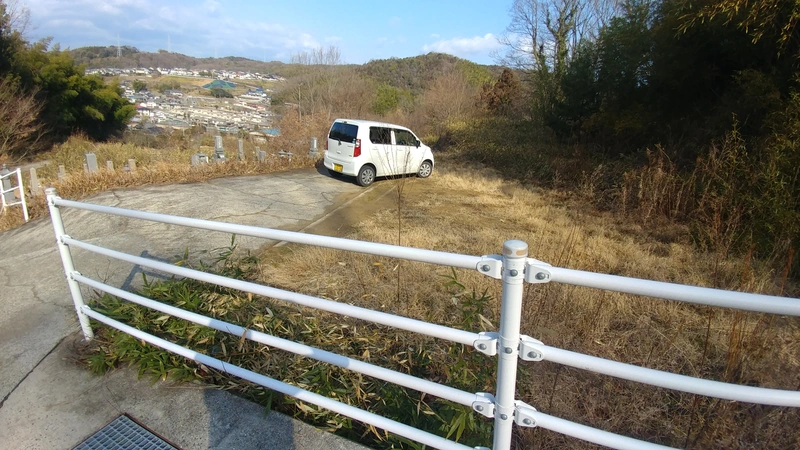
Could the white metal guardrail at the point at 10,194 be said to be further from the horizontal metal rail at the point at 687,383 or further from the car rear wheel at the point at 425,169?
the horizontal metal rail at the point at 687,383

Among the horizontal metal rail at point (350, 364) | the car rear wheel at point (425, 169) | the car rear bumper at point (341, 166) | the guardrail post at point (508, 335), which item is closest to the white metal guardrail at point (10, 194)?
the car rear bumper at point (341, 166)

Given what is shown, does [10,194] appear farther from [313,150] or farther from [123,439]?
[123,439]

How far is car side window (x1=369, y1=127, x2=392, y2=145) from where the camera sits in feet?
33.0

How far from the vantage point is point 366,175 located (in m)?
10.1

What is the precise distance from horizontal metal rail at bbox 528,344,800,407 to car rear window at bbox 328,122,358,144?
9.05m

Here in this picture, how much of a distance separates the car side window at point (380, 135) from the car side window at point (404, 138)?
0.23 m

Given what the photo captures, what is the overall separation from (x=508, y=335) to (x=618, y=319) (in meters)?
2.73

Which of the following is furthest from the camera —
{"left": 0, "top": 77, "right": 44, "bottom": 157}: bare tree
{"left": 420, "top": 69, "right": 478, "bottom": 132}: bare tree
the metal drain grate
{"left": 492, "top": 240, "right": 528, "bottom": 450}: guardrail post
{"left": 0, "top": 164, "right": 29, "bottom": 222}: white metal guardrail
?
{"left": 420, "top": 69, "right": 478, "bottom": 132}: bare tree

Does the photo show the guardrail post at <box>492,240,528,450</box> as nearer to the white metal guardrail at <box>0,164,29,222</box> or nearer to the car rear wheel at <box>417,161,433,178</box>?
the white metal guardrail at <box>0,164,29,222</box>

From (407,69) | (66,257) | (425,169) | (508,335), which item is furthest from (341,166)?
(407,69)

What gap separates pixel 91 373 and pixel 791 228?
7206mm

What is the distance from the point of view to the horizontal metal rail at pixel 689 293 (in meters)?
1.05

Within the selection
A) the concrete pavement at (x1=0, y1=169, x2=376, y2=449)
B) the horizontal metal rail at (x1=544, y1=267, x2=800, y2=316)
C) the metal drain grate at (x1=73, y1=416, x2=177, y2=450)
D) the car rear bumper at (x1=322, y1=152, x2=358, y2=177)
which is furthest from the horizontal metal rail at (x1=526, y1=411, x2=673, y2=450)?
the car rear bumper at (x1=322, y1=152, x2=358, y2=177)

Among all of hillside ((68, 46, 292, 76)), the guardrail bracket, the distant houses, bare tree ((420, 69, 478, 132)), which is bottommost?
the guardrail bracket
